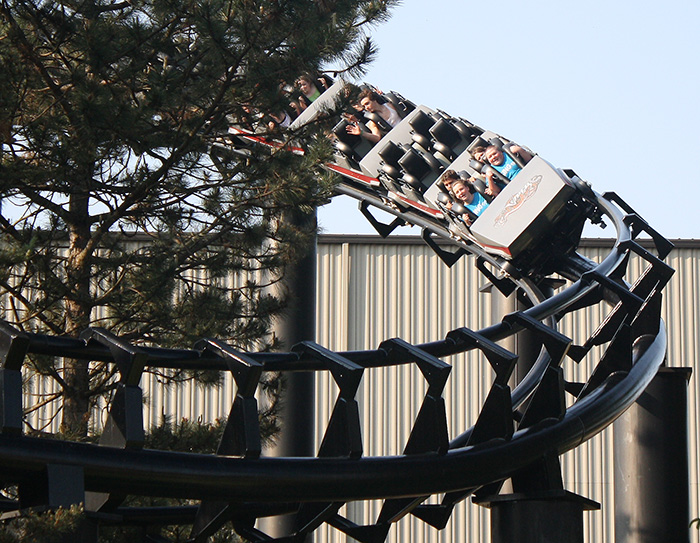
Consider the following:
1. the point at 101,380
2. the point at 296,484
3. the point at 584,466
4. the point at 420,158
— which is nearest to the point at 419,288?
the point at 584,466

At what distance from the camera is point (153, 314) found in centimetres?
634

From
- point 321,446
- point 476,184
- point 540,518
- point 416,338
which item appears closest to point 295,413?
point 476,184

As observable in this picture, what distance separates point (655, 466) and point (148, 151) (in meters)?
4.23

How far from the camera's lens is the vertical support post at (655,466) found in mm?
7242

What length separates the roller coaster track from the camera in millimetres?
3609

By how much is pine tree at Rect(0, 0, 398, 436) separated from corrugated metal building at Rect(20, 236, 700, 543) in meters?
6.88

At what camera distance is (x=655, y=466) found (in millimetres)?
7352

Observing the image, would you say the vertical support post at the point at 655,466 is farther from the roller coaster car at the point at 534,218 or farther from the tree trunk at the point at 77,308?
the tree trunk at the point at 77,308

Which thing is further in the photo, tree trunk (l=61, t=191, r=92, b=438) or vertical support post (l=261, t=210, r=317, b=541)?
vertical support post (l=261, t=210, r=317, b=541)

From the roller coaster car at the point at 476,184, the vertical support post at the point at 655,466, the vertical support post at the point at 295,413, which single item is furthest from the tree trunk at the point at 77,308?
the vertical support post at the point at 655,466

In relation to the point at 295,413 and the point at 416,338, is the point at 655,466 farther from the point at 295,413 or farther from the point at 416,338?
the point at 416,338

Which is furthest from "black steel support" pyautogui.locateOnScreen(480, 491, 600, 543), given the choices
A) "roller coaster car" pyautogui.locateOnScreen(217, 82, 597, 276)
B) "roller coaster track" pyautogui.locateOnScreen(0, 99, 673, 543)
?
"roller coaster car" pyautogui.locateOnScreen(217, 82, 597, 276)

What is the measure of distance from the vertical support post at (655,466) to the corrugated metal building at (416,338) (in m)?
5.77

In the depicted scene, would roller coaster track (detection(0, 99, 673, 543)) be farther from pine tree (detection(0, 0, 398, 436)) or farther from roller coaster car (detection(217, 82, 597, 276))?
roller coaster car (detection(217, 82, 597, 276))
